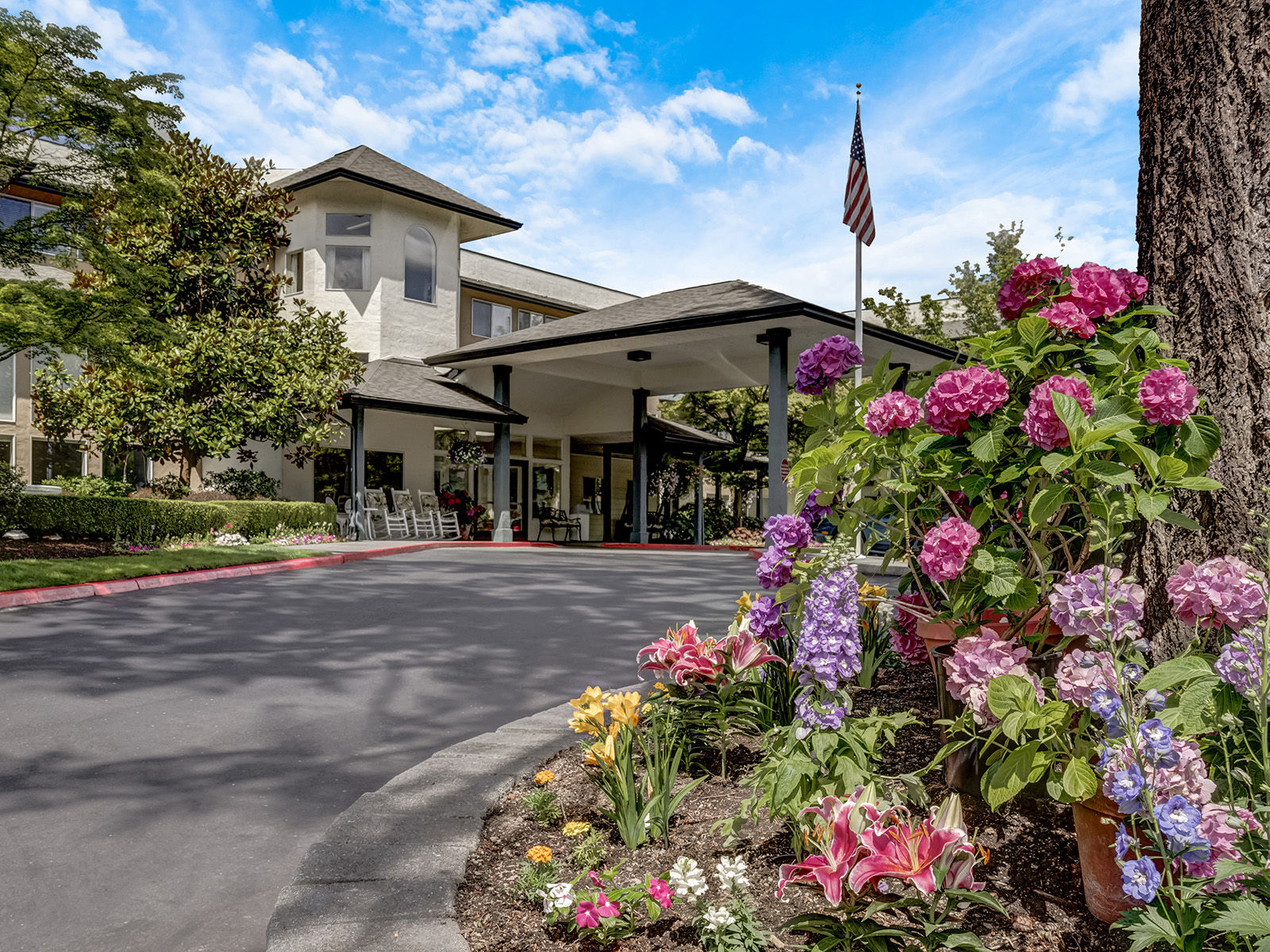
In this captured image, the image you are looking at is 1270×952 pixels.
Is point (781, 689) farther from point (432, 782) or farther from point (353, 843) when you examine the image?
point (353, 843)

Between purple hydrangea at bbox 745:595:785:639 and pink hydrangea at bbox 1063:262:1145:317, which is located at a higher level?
pink hydrangea at bbox 1063:262:1145:317

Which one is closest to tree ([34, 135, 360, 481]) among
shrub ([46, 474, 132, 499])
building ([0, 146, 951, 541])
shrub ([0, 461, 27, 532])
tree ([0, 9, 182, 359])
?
building ([0, 146, 951, 541])

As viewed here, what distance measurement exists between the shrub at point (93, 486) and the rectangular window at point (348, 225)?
26.2ft

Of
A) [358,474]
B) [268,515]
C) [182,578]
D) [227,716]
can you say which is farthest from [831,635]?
[358,474]

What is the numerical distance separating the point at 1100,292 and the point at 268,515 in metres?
16.7

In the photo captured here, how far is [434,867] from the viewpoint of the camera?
2.45 m

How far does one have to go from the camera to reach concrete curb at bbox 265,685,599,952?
2.08 m

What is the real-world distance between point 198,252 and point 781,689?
1830cm

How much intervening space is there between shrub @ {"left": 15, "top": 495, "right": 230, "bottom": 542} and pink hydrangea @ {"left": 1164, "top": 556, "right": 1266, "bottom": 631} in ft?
53.8

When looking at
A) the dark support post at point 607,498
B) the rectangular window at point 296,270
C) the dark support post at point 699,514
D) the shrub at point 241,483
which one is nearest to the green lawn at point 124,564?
the shrub at point 241,483

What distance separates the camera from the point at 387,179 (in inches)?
803

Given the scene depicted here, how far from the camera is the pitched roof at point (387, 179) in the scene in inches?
772

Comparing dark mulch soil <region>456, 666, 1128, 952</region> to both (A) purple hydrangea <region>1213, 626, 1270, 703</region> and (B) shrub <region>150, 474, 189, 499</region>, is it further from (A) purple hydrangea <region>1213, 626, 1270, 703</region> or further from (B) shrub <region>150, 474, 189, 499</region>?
(B) shrub <region>150, 474, 189, 499</region>

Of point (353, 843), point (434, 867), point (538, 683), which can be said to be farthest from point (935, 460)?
point (538, 683)
